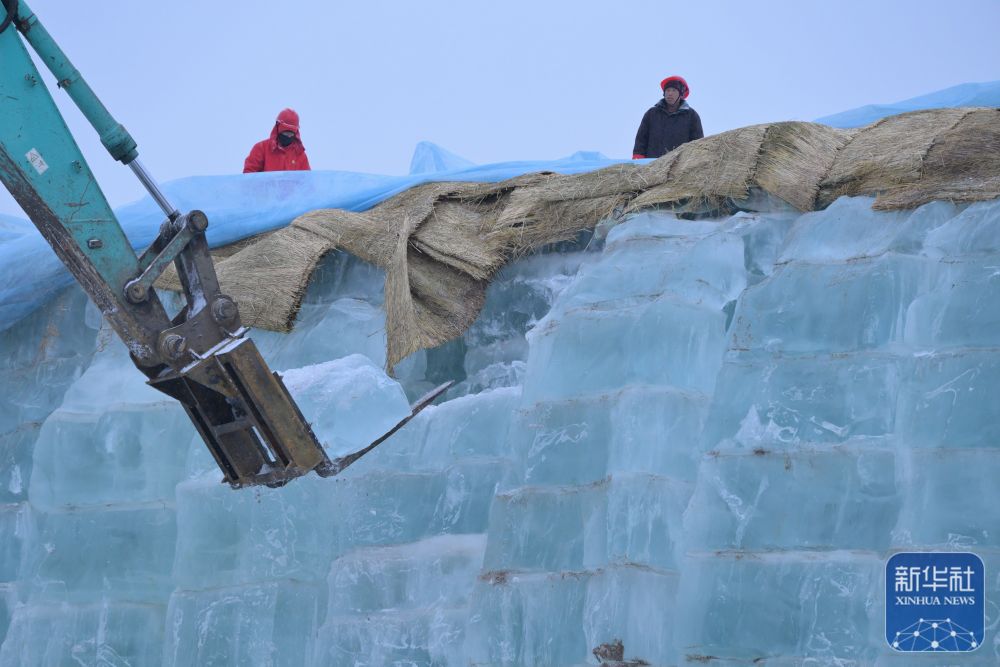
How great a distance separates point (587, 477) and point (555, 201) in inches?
57.5

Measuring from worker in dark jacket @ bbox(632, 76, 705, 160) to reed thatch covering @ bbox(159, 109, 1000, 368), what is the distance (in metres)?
1.44

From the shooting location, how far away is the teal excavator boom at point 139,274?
4562 mm

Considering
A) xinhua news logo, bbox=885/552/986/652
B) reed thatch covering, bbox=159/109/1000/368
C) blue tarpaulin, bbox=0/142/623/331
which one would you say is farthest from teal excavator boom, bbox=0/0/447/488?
xinhua news logo, bbox=885/552/986/652

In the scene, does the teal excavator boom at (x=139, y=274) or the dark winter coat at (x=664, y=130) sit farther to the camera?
the dark winter coat at (x=664, y=130)

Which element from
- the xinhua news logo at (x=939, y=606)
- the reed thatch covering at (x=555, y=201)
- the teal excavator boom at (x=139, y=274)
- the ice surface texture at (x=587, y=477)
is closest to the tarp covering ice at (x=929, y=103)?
the reed thatch covering at (x=555, y=201)

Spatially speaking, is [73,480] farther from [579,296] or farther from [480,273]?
[579,296]

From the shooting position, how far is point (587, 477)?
5.17 meters

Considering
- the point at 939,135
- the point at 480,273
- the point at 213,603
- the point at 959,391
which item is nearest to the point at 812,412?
the point at 959,391

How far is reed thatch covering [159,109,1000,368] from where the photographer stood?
5.39 metres

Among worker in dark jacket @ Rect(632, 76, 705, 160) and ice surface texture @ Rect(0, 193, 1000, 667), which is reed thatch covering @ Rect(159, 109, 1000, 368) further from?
worker in dark jacket @ Rect(632, 76, 705, 160)

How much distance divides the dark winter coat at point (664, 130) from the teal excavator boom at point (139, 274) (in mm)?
3541

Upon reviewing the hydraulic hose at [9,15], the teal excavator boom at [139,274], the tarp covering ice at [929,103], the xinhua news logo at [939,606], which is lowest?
the xinhua news logo at [939,606]

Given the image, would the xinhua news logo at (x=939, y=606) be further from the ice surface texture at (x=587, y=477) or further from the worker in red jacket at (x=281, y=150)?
the worker in red jacket at (x=281, y=150)

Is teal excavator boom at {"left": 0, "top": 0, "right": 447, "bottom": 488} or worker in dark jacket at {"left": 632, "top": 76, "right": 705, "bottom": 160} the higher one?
worker in dark jacket at {"left": 632, "top": 76, "right": 705, "bottom": 160}
